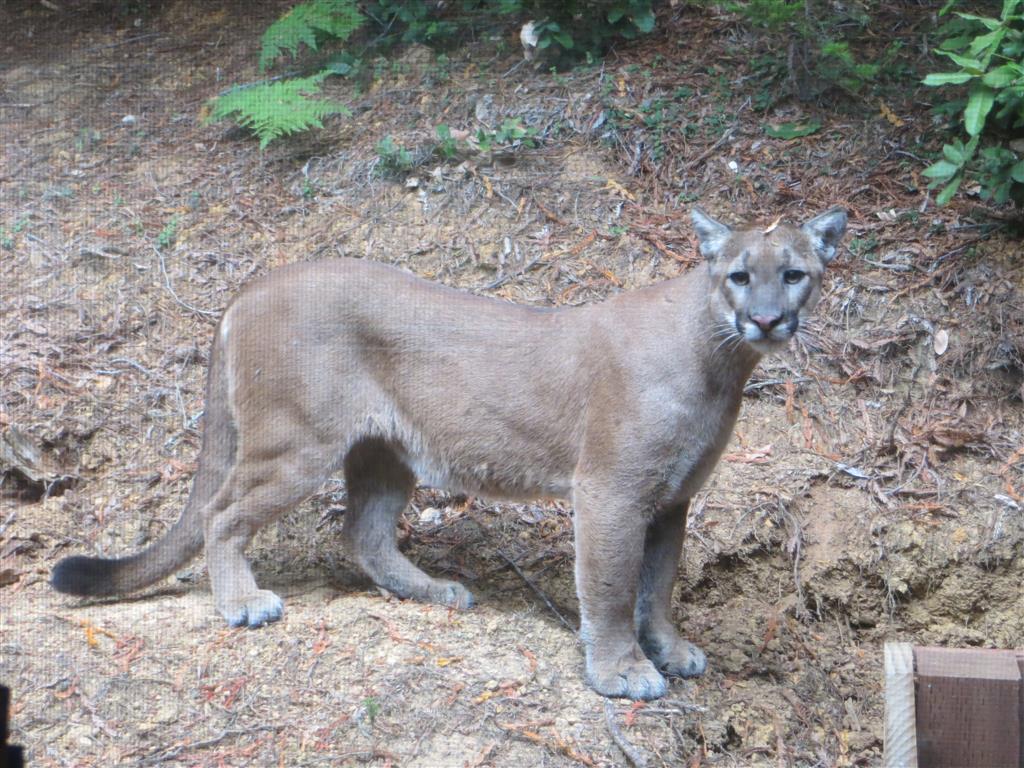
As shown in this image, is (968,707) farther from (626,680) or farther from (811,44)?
(811,44)

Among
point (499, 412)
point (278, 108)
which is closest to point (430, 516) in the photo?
point (499, 412)

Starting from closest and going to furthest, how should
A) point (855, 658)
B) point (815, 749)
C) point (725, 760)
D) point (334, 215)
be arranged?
point (725, 760) < point (815, 749) < point (855, 658) < point (334, 215)

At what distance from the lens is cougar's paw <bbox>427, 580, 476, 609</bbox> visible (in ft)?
18.6

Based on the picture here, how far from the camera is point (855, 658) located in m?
5.88

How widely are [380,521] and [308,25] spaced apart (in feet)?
14.3

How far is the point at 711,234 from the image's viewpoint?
16.1 feet

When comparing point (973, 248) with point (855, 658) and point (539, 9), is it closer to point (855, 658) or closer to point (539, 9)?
point (855, 658)

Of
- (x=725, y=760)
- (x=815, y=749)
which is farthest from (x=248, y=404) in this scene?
(x=815, y=749)

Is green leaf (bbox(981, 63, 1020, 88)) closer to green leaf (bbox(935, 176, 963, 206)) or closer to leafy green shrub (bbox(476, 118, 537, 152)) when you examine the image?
green leaf (bbox(935, 176, 963, 206))

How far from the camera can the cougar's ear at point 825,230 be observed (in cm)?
488

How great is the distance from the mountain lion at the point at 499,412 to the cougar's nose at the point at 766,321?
23cm

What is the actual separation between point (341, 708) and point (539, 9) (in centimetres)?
568

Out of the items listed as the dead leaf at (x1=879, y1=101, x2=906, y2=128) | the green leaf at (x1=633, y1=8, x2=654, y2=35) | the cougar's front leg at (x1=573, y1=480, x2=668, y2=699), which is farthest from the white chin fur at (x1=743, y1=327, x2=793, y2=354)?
the green leaf at (x1=633, y1=8, x2=654, y2=35)

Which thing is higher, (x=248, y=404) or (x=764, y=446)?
(x=248, y=404)
